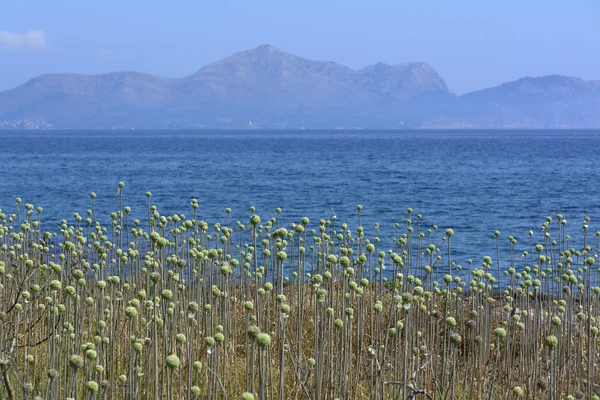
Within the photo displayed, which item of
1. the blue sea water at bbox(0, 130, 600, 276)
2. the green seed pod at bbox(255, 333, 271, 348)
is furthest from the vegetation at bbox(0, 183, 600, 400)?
the blue sea water at bbox(0, 130, 600, 276)

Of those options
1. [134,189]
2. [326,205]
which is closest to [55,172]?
[134,189]

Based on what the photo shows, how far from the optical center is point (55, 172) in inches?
2234

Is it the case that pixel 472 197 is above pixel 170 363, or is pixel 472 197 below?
below

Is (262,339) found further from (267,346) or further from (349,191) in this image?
(349,191)

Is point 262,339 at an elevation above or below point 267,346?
above

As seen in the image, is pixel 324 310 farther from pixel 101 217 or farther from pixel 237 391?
pixel 101 217

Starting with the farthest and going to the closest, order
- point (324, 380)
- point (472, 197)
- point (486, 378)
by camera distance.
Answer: point (472, 197), point (486, 378), point (324, 380)

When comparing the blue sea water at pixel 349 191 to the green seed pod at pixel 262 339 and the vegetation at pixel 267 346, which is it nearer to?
the vegetation at pixel 267 346

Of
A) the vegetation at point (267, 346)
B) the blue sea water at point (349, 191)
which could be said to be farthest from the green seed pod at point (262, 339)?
the blue sea water at point (349, 191)

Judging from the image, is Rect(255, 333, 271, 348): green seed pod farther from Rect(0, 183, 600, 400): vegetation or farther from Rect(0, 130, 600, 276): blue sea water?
Rect(0, 130, 600, 276): blue sea water

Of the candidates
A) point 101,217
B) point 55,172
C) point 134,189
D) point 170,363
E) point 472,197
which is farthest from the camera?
point 55,172

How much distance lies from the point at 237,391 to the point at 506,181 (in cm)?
4833

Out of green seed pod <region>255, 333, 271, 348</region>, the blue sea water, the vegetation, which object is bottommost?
the blue sea water

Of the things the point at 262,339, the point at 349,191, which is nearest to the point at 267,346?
the point at 262,339
